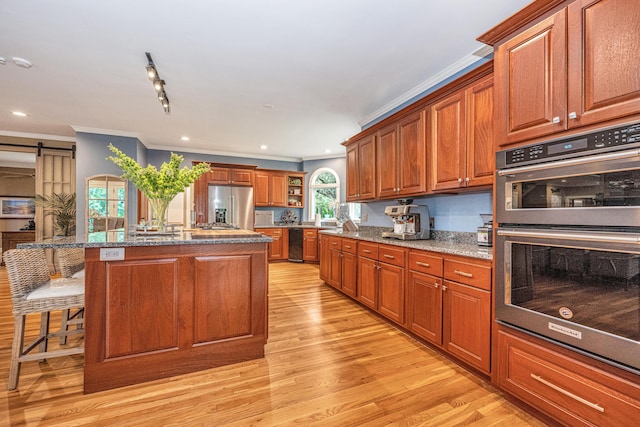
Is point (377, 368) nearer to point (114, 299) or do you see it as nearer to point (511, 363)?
point (511, 363)

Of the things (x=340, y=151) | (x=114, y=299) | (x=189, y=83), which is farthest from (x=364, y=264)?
(x=340, y=151)

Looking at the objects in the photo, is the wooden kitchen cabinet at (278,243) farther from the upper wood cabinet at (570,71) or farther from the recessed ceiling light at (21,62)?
the upper wood cabinet at (570,71)

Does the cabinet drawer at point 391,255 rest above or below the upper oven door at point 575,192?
below

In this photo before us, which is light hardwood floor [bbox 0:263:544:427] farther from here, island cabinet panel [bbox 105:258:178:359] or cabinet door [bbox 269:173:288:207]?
cabinet door [bbox 269:173:288:207]

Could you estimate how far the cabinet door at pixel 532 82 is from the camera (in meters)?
1.48

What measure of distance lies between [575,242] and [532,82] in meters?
0.91

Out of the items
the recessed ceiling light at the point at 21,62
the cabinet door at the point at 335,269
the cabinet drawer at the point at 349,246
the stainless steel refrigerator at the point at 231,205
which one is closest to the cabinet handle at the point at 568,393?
the cabinet drawer at the point at 349,246

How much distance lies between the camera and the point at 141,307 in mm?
1919

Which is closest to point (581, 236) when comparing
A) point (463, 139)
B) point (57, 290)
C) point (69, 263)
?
point (463, 139)

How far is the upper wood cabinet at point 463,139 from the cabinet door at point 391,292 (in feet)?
2.99

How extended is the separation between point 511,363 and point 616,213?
1005 millimetres

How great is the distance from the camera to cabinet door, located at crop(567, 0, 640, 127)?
48.7 inches

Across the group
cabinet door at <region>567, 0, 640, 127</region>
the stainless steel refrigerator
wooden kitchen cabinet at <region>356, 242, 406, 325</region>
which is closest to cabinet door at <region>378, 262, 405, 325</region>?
wooden kitchen cabinet at <region>356, 242, 406, 325</region>

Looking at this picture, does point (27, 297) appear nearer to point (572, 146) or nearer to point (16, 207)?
point (572, 146)
